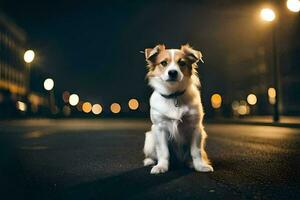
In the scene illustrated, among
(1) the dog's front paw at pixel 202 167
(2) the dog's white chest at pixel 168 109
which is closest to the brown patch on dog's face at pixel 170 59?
(2) the dog's white chest at pixel 168 109

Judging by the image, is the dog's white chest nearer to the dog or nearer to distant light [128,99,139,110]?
the dog

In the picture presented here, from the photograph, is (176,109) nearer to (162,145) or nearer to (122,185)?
(162,145)

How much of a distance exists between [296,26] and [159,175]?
4478 cm

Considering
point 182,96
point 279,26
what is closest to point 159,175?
point 182,96

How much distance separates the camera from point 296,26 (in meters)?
47.1

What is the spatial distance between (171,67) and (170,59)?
0.16m

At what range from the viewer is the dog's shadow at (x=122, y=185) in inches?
182

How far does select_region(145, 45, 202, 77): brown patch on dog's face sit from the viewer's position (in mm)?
6020

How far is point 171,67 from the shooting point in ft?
19.4

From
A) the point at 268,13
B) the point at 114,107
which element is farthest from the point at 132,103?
the point at 268,13

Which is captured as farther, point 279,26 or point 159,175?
point 279,26

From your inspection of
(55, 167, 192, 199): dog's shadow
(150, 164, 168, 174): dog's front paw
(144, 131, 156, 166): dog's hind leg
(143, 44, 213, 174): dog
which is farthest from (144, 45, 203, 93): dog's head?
(55, 167, 192, 199): dog's shadow

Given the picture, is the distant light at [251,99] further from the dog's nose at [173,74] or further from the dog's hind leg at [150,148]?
the dog's nose at [173,74]

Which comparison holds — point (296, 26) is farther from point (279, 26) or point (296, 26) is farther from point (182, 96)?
point (182, 96)
